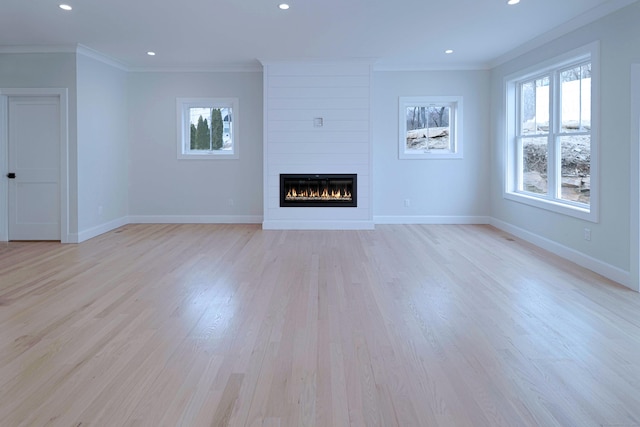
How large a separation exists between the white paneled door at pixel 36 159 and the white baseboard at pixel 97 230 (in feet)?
1.09

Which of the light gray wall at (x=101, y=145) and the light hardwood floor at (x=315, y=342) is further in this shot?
the light gray wall at (x=101, y=145)

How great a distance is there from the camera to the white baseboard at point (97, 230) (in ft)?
21.5

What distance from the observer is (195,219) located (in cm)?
830

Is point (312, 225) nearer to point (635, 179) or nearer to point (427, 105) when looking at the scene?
point (427, 105)

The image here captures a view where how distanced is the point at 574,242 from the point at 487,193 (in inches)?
115

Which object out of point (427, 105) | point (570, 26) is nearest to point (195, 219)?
point (427, 105)

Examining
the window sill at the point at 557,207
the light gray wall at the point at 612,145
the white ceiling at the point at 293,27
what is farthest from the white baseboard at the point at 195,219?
the light gray wall at the point at 612,145

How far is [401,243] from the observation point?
6.39 metres

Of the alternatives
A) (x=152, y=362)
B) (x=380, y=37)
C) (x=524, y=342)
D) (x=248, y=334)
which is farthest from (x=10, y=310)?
(x=380, y=37)

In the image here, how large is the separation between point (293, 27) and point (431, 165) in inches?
142

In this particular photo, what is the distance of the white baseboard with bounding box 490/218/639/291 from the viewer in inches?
173

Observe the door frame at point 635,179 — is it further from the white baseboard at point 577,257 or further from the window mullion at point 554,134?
the window mullion at point 554,134

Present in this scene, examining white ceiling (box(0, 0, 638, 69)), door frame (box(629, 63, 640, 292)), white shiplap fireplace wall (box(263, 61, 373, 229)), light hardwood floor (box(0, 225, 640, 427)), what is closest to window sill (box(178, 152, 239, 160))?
white shiplap fireplace wall (box(263, 61, 373, 229))

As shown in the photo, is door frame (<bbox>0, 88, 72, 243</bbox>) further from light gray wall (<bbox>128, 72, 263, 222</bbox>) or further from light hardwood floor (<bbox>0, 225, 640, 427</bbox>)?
light gray wall (<bbox>128, 72, 263, 222</bbox>)
